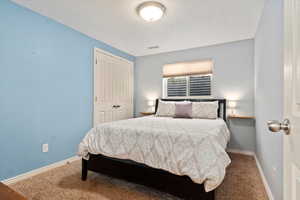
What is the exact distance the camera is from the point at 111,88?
3676 millimetres

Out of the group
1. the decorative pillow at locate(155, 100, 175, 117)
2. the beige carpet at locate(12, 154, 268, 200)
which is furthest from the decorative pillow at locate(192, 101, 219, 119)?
the beige carpet at locate(12, 154, 268, 200)

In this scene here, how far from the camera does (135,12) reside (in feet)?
7.48

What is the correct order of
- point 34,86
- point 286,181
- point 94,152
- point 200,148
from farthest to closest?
point 34,86
point 94,152
point 200,148
point 286,181

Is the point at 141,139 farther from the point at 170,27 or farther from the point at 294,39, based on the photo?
the point at 170,27

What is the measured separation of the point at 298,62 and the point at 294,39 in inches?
4.2

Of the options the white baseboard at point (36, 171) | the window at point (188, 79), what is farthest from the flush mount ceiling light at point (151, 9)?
the white baseboard at point (36, 171)

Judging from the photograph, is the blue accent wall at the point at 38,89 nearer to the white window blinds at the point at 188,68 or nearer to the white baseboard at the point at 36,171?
the white baseboard at the point at 36,171

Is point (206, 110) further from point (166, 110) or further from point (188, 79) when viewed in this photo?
point (188, 79)

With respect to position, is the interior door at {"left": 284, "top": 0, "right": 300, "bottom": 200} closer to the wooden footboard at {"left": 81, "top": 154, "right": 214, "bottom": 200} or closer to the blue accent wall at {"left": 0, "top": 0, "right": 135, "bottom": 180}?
the wooden footboard at {"left": 81, "top": 154, "right": 214, "bottom": 200}

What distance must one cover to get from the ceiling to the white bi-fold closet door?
0.48 metres


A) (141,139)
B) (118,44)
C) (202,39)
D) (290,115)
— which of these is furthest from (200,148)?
(118,44)

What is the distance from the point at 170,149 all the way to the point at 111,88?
2.50 meters

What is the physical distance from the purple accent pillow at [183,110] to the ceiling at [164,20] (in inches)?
53.6

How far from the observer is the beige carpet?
1.71 m
